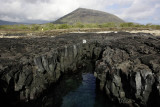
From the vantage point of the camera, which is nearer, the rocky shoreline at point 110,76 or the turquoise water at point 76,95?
the rocky shoreline at point 110,76

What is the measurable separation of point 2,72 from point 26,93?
5242mm

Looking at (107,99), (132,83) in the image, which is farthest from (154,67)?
(107,99)

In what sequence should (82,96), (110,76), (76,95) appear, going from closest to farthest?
(110,76) → (82,96) → (76,95)

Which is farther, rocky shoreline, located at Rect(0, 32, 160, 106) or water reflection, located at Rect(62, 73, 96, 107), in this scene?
water reflection, located at Rect(62, 73, 96, 107)

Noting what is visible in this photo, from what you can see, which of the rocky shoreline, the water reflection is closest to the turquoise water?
the water reflection

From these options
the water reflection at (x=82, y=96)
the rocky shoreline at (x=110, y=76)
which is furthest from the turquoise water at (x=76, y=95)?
the rocky shoreline at (x=110, y=76)

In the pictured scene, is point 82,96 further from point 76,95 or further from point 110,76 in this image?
point 110,76

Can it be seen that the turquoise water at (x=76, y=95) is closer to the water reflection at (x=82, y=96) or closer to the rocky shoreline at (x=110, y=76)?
the water reflection at (x=82, y=96)

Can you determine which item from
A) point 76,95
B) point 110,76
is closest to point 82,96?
point 76,95

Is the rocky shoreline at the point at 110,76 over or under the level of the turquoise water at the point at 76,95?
over

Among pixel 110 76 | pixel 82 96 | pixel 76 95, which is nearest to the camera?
pixel 110 76

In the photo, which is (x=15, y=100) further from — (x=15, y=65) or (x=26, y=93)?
(x=15, y=65)

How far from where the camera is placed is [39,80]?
77.0 ft

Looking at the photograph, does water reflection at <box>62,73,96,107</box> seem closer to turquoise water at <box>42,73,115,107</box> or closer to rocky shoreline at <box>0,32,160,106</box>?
turquoise water at <box>42,73,115,107</box>
